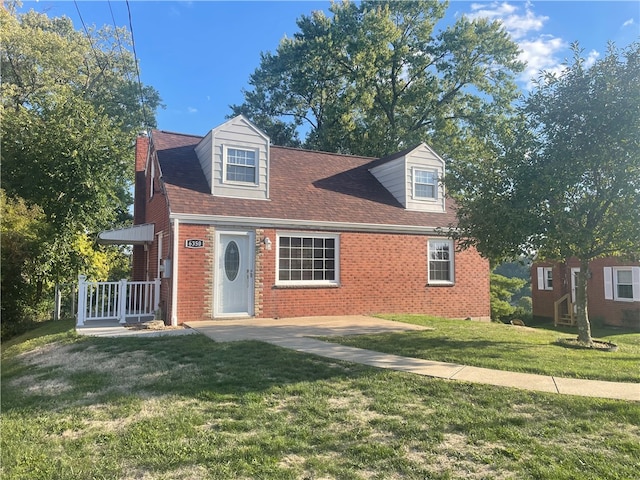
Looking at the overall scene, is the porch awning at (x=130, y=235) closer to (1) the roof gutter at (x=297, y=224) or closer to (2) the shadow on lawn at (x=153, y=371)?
(1) the roof gutter at (x=297, y=224)

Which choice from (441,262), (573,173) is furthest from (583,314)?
(441,262)

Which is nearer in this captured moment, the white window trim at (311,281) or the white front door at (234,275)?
the white front door at (234,275)

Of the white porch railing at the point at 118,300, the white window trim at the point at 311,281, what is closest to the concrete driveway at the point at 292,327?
the white window trim at the point at 311,281

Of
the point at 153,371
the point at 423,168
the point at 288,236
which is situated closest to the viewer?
the point at 153,371

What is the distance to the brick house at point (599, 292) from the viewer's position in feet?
67.5

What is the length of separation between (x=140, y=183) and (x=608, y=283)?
22489 millimetres

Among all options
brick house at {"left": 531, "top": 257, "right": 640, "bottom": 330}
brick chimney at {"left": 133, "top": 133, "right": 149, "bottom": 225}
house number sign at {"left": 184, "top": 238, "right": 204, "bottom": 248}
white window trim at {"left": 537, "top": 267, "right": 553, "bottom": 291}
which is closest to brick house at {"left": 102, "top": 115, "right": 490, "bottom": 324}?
house number sign at {"left": 184, "top": 238, "right": 204, "bottom": 248}

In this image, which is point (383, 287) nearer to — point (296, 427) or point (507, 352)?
point (507, 352)

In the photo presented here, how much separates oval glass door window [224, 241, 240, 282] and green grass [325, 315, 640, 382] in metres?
4.27

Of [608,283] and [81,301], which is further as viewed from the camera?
[608,283]

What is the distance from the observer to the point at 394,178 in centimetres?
1677

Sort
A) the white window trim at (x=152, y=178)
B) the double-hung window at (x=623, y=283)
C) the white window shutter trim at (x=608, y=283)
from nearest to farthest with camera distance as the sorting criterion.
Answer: the white window trim at (x=152, y=178) < the double-hung window at (x=623, y=283) < the white window shutter trim at (x=608, y=283)

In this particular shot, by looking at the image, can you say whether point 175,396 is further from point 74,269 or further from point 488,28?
point 488,28

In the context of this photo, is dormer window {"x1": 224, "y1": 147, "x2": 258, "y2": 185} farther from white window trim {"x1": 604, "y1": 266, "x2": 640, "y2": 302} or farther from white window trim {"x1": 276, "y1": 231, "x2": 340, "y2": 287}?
white window trim {"x1": 604, "y1": 266, "x2": 640, "y2": 302}
